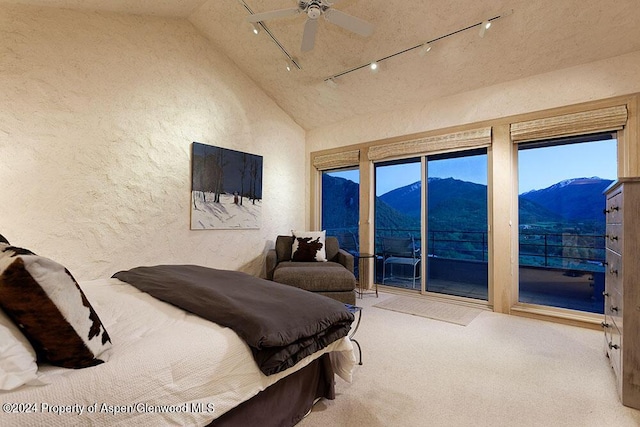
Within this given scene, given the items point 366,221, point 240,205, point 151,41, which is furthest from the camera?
point 366,221

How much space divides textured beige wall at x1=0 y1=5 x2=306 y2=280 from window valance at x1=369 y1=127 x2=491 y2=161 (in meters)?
1.96

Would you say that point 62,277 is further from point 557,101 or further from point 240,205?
point 557,101

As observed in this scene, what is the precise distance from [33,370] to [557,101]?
13.9ft

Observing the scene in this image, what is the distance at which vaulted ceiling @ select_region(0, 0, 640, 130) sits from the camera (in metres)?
2.60

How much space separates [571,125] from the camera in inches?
116

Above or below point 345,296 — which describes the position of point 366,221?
above

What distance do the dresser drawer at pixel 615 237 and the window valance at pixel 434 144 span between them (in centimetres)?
164

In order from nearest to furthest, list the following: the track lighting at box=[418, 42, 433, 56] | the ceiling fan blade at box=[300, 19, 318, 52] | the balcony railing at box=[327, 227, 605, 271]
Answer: the ceiling fan blade at box=[300, 19, 318, 52], the track lighting at box=[418, 42, 433, 56], the balcony railing at box=[327, 227, 605, 271]

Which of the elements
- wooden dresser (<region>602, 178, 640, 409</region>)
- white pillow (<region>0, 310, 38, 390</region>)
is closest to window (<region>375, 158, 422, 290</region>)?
wooden dresser (<region>602, 178, 640, 409</region>)

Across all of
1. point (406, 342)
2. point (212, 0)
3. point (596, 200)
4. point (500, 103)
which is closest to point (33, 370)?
point (406, 342)

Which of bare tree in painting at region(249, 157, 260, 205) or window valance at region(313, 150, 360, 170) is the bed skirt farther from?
window valance at region(313, 150, 360, 170)

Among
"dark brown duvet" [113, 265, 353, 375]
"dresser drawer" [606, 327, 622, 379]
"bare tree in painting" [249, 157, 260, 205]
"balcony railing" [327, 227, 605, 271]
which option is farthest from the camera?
"bare tree in painting" [249, 157, 260, 205]

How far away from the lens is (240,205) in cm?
406

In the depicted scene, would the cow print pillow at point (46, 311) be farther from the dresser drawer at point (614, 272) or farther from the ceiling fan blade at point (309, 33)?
the dresser drawer at point (614, 272)
